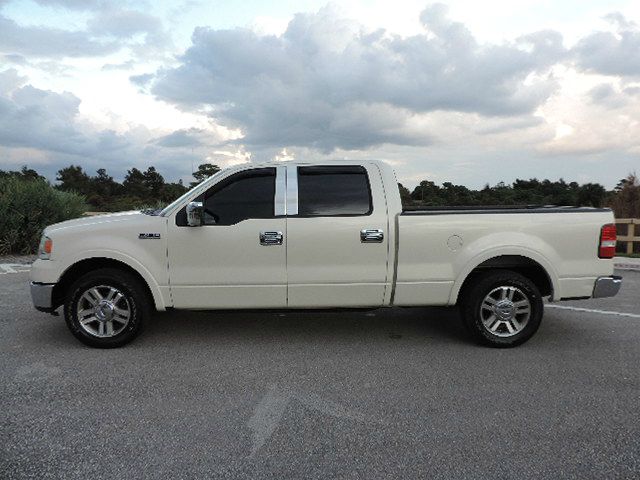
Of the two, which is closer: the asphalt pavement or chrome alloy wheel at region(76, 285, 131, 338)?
the asphalt pavement

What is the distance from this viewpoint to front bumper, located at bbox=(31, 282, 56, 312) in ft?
16.0

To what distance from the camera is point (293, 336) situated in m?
5.38

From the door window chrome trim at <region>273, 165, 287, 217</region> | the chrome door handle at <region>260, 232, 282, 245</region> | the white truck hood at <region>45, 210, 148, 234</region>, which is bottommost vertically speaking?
the chrome door handle at <region>260, 232, 282, 245</region>

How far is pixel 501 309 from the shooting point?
495cm

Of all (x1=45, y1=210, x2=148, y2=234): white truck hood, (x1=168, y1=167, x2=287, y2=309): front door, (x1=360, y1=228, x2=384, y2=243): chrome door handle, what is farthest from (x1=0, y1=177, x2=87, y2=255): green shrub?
(x1=360, y1=228, x2=384, y2=243): chrome door handle

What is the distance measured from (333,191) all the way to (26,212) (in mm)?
11380

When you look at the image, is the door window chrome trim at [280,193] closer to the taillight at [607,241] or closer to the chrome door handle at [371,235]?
the chrome door handle at [371,235]

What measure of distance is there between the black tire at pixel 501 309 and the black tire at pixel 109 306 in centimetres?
328

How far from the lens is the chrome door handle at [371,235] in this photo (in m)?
4.82

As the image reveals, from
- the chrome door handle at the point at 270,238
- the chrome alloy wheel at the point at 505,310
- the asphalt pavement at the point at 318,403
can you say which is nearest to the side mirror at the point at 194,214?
the chrome door handle at the point at 270,238

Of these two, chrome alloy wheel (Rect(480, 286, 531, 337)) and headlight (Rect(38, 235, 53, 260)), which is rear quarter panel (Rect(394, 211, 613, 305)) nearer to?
chrome alloy wheel (Rect(480, 286, 531, 337))

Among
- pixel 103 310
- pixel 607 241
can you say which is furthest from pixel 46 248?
pixel 607 241

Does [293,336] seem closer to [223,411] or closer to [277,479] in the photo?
[223,411]

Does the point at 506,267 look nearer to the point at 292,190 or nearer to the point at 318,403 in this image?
the point at 292,190
